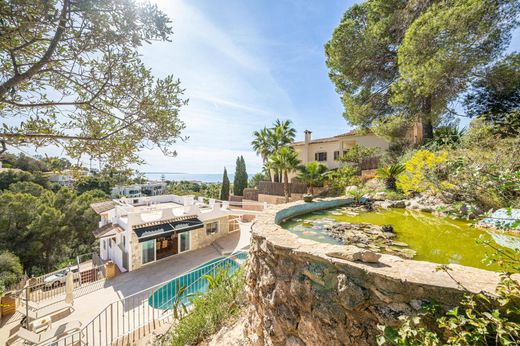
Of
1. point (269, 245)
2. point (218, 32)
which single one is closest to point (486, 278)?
point (269, 245)

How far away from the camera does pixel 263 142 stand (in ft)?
84.0

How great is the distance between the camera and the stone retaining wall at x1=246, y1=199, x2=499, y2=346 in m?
2.07

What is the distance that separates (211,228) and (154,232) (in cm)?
538

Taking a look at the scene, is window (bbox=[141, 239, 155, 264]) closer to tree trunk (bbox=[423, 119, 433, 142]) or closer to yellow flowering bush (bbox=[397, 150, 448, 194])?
yellow flowering bush (bbox=[397, 150, 448, 194])

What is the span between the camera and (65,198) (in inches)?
1110

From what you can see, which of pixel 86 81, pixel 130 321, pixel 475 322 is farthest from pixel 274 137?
pixel 475 322

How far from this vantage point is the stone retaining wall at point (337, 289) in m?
2.07

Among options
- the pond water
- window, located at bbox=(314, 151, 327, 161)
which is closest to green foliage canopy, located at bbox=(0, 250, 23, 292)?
the pond water

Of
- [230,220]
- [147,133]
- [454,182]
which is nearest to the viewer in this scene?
[147,133]

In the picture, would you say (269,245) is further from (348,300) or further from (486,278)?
(486,278)

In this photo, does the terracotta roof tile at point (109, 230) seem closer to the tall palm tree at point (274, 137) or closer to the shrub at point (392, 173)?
the tall palm tree at point (274, 137)

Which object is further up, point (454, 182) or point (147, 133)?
point (147, 133)

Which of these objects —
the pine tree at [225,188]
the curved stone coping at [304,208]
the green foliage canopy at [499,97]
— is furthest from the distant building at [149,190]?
the green foliage canopy at [499,97]

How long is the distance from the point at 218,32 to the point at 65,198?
34.5 m
